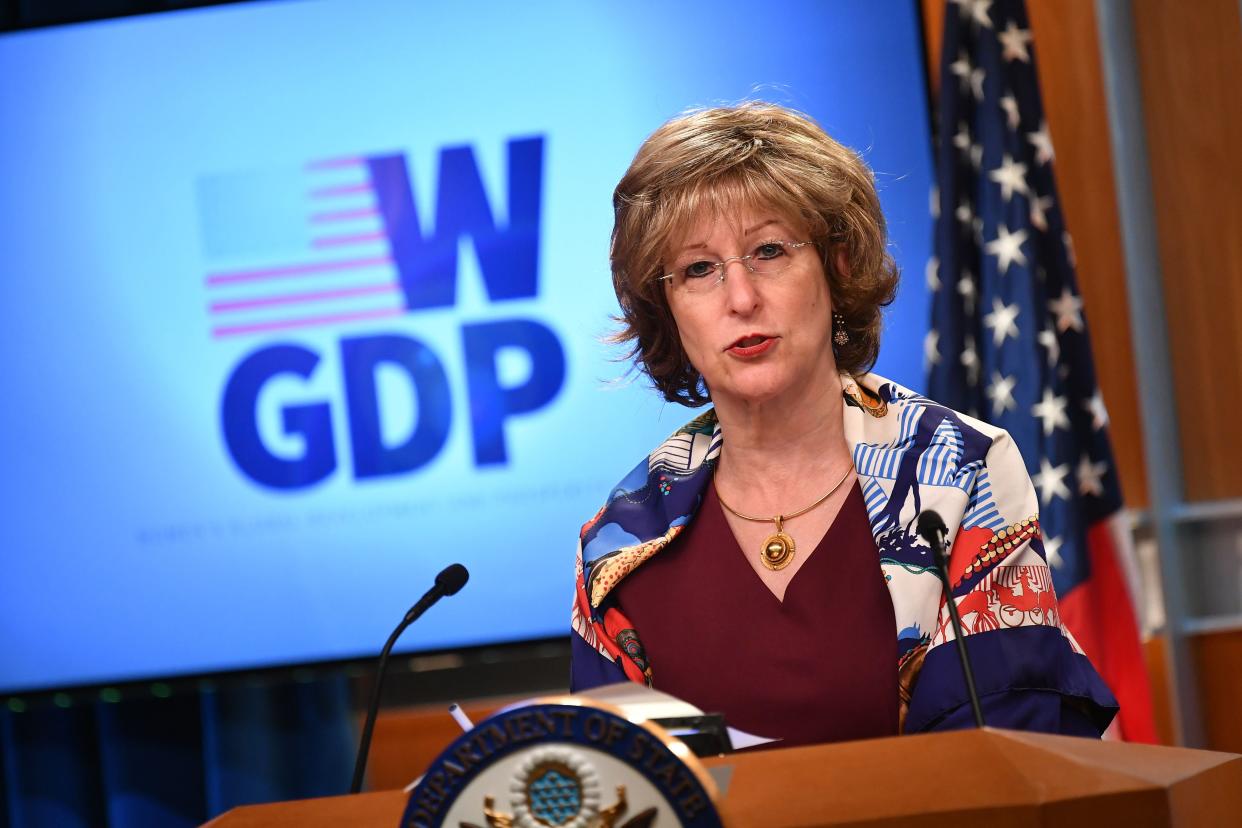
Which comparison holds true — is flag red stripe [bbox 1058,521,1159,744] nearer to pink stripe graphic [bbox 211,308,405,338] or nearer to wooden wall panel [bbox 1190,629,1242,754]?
wooden wall panel [bbox 1190,629,1242,754]

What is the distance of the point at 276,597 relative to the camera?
3.49 metres

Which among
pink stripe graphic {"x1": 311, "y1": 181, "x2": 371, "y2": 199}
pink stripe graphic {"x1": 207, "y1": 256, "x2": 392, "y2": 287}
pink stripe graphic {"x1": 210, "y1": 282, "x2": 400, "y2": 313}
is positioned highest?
pink stripe graphic {"x1": 311, "y1": 181, "x2": 371, "y2": 199}

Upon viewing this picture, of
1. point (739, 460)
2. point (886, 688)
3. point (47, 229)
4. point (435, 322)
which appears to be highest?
point (47, 229)

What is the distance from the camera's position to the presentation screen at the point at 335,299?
11.5ft

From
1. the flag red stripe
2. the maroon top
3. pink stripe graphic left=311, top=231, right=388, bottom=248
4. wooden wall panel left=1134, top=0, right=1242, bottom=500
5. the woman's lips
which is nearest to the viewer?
the maroon top

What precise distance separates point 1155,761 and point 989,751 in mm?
146

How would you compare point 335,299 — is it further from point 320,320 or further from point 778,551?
point 778,551

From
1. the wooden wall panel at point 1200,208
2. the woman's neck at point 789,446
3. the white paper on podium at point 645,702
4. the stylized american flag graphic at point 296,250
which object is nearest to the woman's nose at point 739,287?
the woman's neck at point 789,446

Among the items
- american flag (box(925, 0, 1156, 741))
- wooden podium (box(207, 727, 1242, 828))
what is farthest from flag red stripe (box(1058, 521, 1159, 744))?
wooden podium (box(207, 727, 1242, 828))

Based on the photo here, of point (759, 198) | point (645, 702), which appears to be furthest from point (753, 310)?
point (645, 702)

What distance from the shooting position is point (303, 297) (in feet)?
11.7

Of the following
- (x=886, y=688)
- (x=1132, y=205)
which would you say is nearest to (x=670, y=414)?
(x=1132, y=205)

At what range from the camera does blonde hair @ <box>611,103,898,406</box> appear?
1934 millimetres

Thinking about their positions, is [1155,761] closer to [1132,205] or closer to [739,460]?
[739,460]
